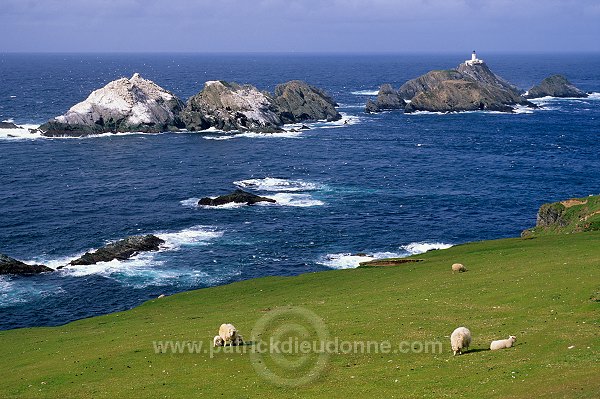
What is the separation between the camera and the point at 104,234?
96.9 meters

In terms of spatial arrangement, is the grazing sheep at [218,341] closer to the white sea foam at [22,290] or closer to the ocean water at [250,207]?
the ocean water at [250,207]

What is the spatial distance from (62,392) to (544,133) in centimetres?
17719

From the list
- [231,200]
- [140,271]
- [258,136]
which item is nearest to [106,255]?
[140,271]

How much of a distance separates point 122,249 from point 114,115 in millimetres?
108427

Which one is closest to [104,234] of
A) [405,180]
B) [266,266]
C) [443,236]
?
[266,266]

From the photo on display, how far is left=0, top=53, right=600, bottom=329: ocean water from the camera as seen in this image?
266 ft

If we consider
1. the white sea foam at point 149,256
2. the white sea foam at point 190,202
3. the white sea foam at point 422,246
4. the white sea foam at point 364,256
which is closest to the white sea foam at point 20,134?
the white sea foam at point 190,202

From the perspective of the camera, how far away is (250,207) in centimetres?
11231

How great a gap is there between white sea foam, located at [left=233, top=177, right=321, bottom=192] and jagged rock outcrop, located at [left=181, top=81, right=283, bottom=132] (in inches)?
2462

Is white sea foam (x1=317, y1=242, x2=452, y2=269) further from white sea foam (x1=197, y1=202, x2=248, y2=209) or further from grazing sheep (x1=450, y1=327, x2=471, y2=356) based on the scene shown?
grazing sheep (x1=450, y1=327, x2=471, y2=356)

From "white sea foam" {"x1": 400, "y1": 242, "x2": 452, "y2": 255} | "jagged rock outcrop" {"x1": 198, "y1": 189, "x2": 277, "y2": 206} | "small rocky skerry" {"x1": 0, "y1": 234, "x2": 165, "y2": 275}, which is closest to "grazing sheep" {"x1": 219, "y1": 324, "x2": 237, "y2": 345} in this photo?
"small rocky skerry" {"x1": 0, "y1": 234, "x2": 165, "y2": 275}

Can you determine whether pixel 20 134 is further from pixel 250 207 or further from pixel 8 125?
pixel 250 207

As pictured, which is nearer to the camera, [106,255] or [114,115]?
[106,255]

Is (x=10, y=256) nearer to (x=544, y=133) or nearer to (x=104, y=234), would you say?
(x=104, y=234)
